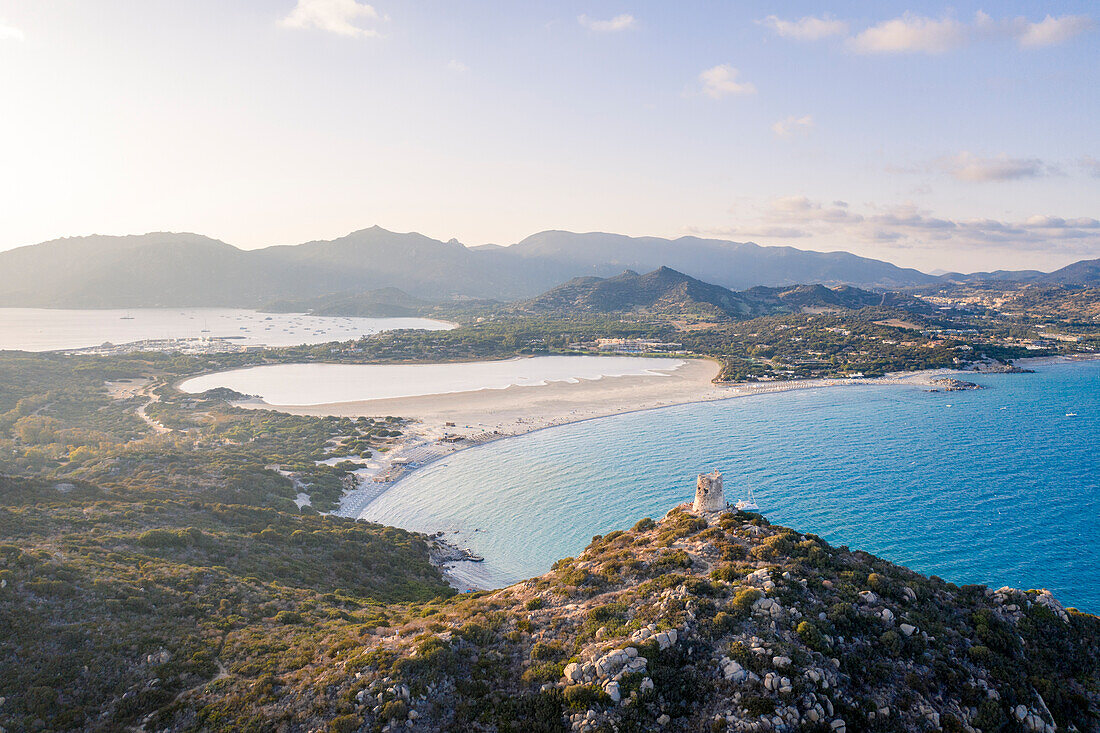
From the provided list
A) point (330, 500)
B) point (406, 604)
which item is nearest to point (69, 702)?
point (406, 604)

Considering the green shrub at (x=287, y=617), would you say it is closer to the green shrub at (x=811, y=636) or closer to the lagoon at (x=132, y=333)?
the green shrub at (x=811, y=636)

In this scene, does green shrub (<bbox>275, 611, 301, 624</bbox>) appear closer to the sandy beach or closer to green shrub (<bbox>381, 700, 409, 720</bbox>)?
green shrub (<bbox>381, 700, 409, 720</bbox>)

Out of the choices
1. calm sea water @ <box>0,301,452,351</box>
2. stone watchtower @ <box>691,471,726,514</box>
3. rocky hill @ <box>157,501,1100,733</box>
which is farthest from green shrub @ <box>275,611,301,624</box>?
calm sea water @ <box>0,301,452,351</box>

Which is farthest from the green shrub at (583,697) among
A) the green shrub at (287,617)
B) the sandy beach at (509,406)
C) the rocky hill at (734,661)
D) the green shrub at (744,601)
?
the sandy beach at (509,406)

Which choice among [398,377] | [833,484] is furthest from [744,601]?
[398,377]

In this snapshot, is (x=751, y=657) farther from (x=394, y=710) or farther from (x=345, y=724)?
(x=345, y=724)
